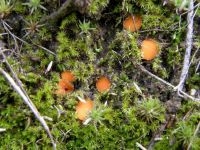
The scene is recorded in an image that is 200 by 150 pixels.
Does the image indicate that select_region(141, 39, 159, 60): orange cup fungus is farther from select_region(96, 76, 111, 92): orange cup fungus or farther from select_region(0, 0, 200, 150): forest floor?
select_region(96, 76, 111, 92): orange cup fungus

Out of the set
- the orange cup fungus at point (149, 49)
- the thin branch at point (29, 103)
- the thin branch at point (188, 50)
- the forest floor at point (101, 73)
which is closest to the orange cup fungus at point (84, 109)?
the forest floor at point (101, 73)

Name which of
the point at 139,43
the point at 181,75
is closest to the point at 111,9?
the point at 139,43

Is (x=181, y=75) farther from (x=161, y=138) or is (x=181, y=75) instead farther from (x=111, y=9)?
(x=111, y=9)

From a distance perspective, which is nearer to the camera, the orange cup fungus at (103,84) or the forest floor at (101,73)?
the forest floor at (101,73)

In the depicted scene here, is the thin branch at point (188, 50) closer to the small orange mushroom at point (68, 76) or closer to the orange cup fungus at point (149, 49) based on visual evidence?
the orange cup fungus at point (149, 49)

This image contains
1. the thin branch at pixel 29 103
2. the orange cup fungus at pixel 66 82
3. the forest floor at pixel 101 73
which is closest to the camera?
the thin branch at pixel 29 103
